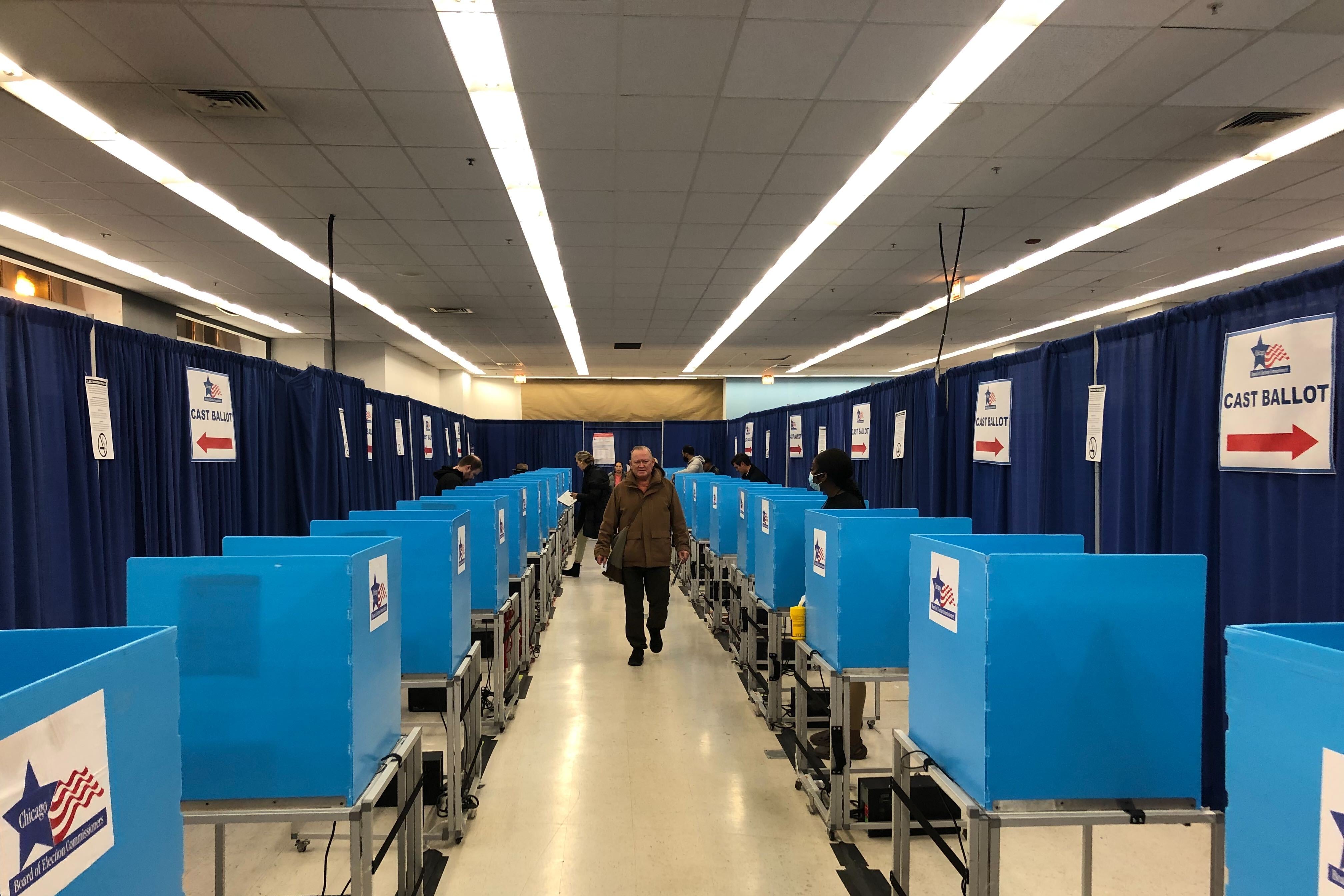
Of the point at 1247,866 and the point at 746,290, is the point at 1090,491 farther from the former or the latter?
the point at 746,290

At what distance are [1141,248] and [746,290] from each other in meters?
4.01

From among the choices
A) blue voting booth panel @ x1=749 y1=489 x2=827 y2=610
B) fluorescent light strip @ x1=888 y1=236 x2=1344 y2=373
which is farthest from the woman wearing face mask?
fluorescent light strip @ x1=888 y1=236 x2=1344 y2=373

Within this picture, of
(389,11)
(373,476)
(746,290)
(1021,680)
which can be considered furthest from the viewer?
(746,290)

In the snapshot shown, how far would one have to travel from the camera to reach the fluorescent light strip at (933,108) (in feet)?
10.7

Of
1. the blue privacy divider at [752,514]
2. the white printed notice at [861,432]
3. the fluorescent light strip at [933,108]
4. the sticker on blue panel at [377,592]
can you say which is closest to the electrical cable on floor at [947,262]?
the white printed notice at [861,432]

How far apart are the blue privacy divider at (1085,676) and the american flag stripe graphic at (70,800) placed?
5.08 ft

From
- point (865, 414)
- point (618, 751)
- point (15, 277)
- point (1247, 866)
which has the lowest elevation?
point (618, 751)

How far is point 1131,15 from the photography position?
10.4ft

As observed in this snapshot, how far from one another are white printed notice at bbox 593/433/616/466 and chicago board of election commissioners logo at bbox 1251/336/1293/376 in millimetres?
13169

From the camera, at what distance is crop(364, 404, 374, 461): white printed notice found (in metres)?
6.02

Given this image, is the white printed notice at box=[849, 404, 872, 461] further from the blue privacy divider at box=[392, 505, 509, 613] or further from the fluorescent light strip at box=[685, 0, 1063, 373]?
the blue privacy divider at box=[392, 505, 509, 613]

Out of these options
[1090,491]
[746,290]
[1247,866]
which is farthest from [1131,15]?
[746,290]

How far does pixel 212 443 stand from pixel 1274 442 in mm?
4177

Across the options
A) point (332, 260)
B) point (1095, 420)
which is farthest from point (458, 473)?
point (1095, 420)
